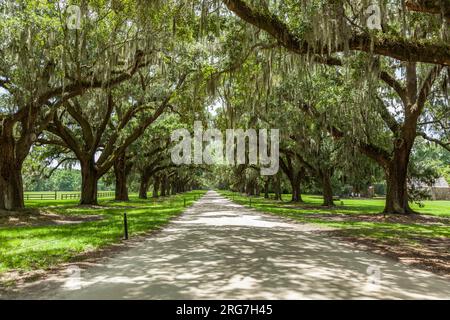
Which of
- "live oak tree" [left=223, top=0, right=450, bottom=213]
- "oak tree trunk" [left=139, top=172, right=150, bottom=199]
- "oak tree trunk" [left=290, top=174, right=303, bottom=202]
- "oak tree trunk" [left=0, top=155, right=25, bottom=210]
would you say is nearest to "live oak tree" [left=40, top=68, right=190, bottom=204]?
"oak tree trunk" [left=0, top=155, right=25, bottom=210]

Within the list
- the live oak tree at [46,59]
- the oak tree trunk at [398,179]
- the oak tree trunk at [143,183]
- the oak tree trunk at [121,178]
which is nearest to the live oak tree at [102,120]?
the live oak tree at [46,59]

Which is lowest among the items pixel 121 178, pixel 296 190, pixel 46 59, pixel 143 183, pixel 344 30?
pixel 296 190

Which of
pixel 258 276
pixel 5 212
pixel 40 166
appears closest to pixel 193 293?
pixel 258 276

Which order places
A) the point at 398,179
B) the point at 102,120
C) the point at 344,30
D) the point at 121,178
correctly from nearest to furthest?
the point at 344,30, the point at 398,179, the point at 102,120, the point at 121,178

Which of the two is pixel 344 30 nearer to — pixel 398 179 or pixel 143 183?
pixel 398 179

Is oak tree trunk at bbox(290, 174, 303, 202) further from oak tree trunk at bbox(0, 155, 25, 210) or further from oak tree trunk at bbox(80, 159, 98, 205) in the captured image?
oak tree trunk at bbox(0, 155, 25, 210)

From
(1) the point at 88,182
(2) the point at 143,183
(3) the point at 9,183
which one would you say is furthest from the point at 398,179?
(2) the point at 143,183

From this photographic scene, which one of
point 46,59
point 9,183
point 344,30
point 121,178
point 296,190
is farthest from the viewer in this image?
point 121,178

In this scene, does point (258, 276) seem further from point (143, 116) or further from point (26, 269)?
point (143, 116)

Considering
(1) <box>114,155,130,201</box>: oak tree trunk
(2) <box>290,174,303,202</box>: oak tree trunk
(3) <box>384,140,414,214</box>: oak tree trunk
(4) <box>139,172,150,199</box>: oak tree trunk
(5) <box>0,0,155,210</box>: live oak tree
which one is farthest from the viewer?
(4) <box>139,172,150,199</box>: oak tree trunk

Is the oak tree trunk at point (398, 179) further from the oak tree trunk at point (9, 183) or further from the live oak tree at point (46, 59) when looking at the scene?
the oak tree trunk at point (9, 183)

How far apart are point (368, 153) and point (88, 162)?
64.4 feet

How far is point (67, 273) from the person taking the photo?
23.8 feet
